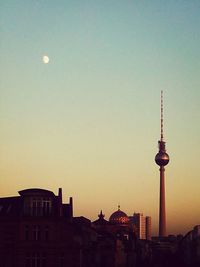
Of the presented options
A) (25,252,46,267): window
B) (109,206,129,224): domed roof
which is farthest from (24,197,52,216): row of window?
(109,206,129,224): domed roof

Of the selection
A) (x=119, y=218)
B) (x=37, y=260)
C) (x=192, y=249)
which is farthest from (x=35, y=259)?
(x=119, y=218)

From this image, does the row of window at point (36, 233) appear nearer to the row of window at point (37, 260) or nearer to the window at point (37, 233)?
the window at point (37, 233)

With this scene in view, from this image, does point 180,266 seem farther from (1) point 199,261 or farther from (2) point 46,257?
(2) point 46,257

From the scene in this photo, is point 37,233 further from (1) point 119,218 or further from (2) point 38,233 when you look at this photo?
(1) point 119,218

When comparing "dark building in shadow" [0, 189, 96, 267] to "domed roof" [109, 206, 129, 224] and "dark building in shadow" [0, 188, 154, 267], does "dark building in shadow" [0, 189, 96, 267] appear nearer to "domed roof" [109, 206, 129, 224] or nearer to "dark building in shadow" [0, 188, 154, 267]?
"dark building in shadow" [0, 188, 154, 267]

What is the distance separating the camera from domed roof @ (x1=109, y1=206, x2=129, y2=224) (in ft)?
541

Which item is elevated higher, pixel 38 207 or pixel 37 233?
pixel 38 207

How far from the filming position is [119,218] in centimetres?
16662

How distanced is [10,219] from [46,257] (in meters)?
7.10

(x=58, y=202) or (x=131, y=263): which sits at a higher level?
(x=58, y=202)

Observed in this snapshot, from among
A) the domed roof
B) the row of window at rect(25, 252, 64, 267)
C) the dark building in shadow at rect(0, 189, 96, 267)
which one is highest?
the domed roof

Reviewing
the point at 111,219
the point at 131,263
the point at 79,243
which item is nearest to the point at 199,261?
the point at 131,263

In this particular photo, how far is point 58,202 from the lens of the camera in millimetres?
68312

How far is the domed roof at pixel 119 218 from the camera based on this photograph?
16490 centimetres
